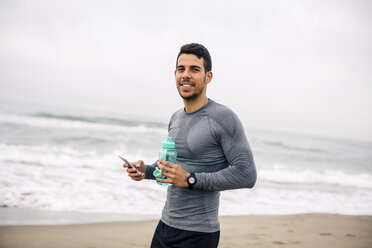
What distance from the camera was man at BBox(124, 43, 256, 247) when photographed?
176 centimetres

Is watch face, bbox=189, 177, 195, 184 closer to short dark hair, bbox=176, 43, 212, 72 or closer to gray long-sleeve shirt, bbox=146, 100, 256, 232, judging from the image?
gray long-sleeve shirt, bbox=146, 100, 256, 232

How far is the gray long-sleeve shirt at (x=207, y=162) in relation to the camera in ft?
5.60

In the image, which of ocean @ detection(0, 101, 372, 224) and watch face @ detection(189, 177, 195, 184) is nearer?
watch face @ detection(189, 177, 195, 184)

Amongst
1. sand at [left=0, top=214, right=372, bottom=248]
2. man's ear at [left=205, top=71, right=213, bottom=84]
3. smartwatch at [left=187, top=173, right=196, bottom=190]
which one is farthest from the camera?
sand at [left=0, top=214, right=372, bottom=248]

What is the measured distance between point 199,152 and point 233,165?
263 millimetres

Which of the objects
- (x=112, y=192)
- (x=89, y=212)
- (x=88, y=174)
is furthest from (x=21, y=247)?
(x=88, y=174)

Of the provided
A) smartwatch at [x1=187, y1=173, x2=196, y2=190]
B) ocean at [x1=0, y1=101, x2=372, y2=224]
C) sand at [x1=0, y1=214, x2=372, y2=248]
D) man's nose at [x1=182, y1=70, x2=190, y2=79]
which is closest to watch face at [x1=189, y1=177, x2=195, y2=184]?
smartwatch at [x1=187, y1=173, x2=196, y2=190]

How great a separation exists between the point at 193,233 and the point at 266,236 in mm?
4206

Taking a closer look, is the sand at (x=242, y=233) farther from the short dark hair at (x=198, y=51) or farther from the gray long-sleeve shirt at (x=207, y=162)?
Answer: the short dark hair at (x=198, y=51)

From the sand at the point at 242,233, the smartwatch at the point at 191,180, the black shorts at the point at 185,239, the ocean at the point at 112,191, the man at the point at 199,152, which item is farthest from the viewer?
the ocean at the point at 112,191

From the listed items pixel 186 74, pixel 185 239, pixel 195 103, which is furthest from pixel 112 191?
pixel 186 74

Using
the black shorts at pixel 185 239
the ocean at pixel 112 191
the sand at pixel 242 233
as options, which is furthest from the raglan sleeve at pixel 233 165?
the ocean at pixel 112 191

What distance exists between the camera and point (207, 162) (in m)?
1.87

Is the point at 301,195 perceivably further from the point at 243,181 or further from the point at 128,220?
the point at 243,181
